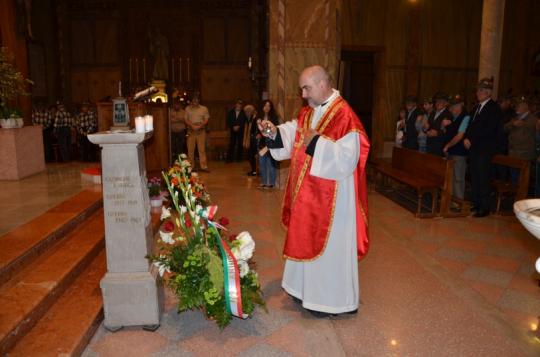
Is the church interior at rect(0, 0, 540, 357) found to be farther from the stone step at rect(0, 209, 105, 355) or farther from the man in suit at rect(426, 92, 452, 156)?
the man in suit at rect(426, 92, 452, 156)

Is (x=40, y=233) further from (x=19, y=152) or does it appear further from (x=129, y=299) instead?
(x=19, y=152)

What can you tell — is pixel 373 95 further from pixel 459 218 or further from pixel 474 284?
pixel 474 284

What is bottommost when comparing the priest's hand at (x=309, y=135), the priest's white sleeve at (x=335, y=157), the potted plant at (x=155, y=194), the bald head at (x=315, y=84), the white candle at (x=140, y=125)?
the potted plant at (x=155, y=194)

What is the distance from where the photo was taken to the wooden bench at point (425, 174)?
634cm

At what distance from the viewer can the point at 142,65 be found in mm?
14297

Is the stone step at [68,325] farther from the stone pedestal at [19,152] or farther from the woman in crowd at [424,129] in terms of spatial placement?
the woman in crowd at [424,129]

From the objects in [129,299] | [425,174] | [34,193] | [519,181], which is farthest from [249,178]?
[129,299]

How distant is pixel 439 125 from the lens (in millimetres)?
7418

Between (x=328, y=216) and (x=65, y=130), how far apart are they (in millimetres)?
8429

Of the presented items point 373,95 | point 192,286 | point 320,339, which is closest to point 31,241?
point 192,286

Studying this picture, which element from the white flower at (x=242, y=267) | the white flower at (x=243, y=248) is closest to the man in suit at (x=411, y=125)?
the white flower at (x=243, y=248)

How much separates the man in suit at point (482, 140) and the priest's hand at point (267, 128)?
3878 millimetres

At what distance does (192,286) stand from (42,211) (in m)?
2.73

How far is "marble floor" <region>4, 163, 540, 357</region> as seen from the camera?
3.20m
